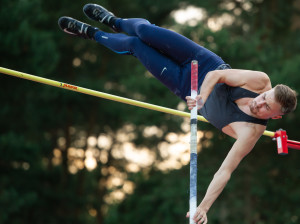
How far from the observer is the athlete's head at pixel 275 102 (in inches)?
108

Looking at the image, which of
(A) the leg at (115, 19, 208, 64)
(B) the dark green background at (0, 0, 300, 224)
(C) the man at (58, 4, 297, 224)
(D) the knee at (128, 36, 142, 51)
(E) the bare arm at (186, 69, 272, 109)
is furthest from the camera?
(B) the dark green background at (0, 0, 300, 224)

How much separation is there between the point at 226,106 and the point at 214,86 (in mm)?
175

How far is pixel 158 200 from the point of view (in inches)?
420

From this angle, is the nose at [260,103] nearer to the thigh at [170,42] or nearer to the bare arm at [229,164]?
the bare arm at [229,164]

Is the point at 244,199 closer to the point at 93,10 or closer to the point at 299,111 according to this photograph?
the point at 299,111

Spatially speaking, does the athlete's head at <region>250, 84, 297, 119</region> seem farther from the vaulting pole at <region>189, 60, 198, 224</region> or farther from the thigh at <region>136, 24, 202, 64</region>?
the thigh at <region>136, 24, 202, 64</region>

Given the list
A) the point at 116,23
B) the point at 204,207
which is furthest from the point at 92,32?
the point at 204,207

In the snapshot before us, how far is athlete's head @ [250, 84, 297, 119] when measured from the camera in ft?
9.00

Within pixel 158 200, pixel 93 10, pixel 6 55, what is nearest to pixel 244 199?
pixel 158 200

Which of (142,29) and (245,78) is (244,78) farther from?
(142,29)

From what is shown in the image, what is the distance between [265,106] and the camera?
282 cm

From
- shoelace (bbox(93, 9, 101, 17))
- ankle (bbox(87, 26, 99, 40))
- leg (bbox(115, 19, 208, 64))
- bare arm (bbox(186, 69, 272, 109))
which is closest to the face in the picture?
bare arm (bbox(186, 69, 272, 109))

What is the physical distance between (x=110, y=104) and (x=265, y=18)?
459cm

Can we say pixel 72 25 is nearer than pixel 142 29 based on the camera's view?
No
